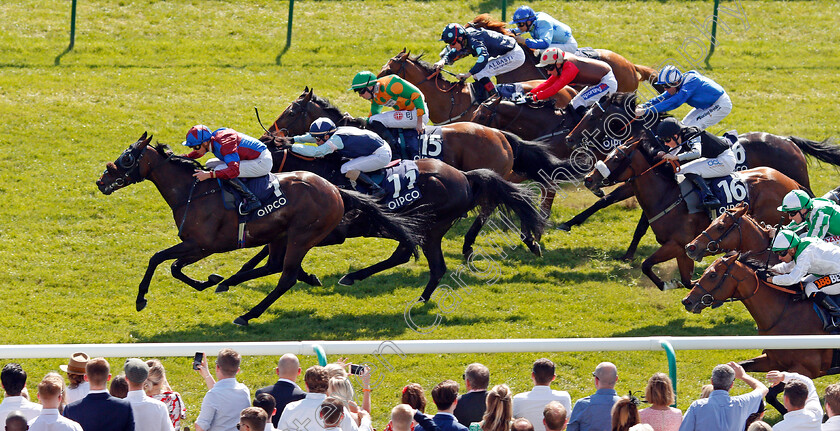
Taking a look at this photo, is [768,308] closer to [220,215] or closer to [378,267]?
[378,267]

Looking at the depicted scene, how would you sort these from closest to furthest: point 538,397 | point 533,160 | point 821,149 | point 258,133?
point 538,397
point 533,160
point 821,149
point 258,133

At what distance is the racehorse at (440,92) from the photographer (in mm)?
14211

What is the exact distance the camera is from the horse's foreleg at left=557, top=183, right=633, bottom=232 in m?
12.8

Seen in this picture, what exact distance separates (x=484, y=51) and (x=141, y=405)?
9400 mm

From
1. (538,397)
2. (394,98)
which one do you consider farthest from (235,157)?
(538,397)

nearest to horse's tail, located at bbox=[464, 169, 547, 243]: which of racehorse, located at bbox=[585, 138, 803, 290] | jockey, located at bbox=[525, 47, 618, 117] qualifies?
racehorse, located at bbox=[585, 138, 803, 290]

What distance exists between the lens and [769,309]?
8562mm

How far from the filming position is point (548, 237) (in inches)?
523

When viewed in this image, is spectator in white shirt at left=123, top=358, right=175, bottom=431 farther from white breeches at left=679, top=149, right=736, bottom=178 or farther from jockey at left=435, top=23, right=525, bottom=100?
jockey at left=435, top=23, right=525, bottom=100

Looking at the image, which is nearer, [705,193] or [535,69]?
[705,193]

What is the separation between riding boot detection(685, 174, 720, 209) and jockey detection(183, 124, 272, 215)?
4293 millimetres

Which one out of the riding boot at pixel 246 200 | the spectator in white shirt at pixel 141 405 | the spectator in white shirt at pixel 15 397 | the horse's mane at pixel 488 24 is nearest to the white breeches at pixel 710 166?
the riding boot at pixel 246 200

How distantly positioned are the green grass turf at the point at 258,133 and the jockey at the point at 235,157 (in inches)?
51.2

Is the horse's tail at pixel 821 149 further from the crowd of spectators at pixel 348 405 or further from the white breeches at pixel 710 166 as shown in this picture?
the crowd of spectators at pixel 348 405
